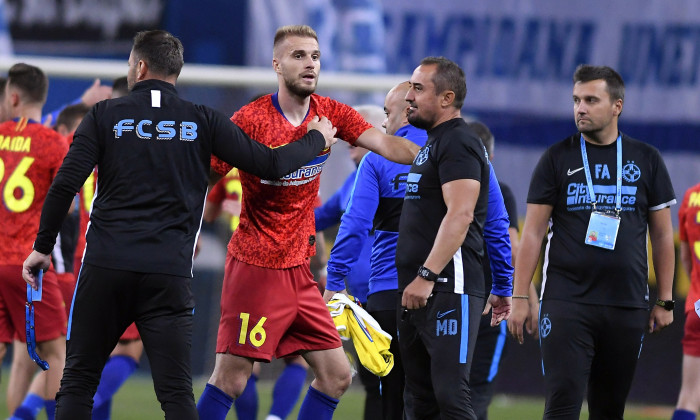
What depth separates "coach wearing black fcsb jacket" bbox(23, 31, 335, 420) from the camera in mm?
4547

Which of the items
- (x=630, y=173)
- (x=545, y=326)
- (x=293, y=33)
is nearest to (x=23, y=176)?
(x=293, y=33)

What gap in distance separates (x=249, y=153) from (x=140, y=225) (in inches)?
22.2

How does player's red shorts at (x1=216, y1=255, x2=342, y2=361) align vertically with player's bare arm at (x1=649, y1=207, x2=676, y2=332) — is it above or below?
below

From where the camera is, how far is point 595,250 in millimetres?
5262

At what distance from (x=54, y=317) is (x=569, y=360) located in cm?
319

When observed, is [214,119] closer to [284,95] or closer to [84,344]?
[284,95]

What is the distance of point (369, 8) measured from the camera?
42.3 ft

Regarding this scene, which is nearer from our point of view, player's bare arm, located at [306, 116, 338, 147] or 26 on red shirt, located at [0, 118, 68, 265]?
player's bare arm, located at [306, 116, 338, 147]

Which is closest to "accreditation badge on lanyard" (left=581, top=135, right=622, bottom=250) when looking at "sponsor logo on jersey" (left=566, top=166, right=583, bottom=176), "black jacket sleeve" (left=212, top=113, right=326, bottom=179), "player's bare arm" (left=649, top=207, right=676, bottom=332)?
"sponsor logo on jersey" (left=566, top=166, right=583, bottom=176)

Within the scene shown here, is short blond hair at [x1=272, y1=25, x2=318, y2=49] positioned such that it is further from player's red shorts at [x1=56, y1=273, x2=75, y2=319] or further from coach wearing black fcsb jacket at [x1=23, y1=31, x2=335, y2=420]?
player's red shorts at [x1=56, y1=273, x2=75, y2=319]

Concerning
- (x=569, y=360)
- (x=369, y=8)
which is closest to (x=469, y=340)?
(x=569, y=360)

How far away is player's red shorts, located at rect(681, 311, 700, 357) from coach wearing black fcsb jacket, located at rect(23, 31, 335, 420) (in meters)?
3.64

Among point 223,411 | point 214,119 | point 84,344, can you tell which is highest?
point 214,119

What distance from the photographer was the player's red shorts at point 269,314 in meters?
5.03
